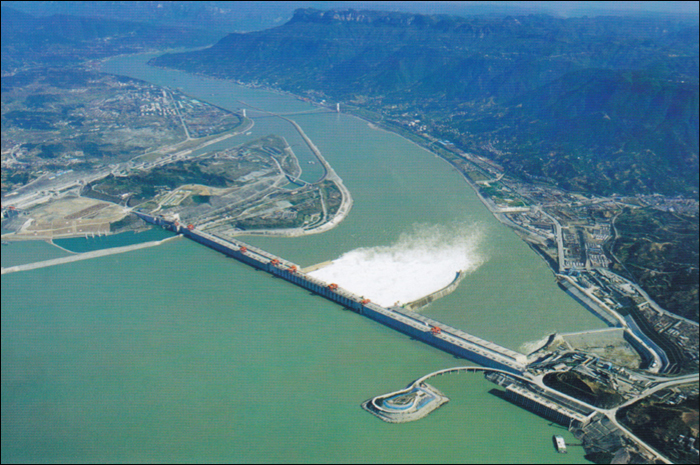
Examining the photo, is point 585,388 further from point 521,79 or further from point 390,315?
point 521,79

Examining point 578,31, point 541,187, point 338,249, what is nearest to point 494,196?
point 541,187

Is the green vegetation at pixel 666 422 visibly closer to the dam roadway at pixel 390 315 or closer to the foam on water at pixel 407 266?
the dam roadway at pixel 390 315

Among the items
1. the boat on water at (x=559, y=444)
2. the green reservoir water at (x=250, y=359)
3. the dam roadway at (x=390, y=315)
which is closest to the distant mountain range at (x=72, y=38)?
the dam roadway at (x=390, y=315)

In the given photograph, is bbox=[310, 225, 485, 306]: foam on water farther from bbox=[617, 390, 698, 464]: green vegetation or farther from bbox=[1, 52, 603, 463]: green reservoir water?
bbox=[617, 390, 698, 464]: green vegetation

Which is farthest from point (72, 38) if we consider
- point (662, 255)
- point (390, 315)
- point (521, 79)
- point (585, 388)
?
point (585, 388)

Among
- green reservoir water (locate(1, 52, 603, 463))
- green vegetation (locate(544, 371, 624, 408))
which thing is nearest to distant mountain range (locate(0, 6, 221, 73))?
green reservoir water (locate(1, 52, 603, 463))
